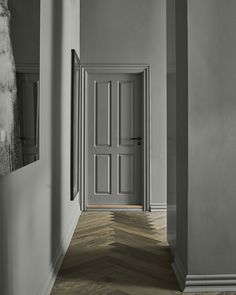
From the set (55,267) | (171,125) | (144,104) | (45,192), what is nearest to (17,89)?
(45,192)

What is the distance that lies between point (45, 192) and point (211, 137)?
130 cm

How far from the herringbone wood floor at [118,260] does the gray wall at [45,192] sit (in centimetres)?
19

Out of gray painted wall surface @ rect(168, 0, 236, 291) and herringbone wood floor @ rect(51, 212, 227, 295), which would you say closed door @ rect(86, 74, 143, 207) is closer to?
herringbone wood floor @ rect(51, 212, 227, 295)

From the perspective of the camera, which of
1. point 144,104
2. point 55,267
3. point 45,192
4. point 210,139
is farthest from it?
point 144,104

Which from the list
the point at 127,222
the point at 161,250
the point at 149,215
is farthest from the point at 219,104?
the point at 149,215

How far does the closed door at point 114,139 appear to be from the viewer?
271 inches

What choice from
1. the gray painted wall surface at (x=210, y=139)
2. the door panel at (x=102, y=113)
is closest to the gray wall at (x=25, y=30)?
the gray painted wall surface at (x=210, y=139)

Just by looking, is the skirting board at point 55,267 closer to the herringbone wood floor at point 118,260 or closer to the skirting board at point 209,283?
the herringbone wood floor at point 118,260

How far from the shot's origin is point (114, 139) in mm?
6914

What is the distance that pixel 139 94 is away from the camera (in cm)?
689

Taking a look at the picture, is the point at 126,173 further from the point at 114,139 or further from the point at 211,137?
the point at 211,137

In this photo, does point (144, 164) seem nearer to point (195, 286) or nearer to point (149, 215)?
point (149, 215)

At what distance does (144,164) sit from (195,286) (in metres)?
3.50

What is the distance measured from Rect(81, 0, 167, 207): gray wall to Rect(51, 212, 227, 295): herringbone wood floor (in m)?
1.16
